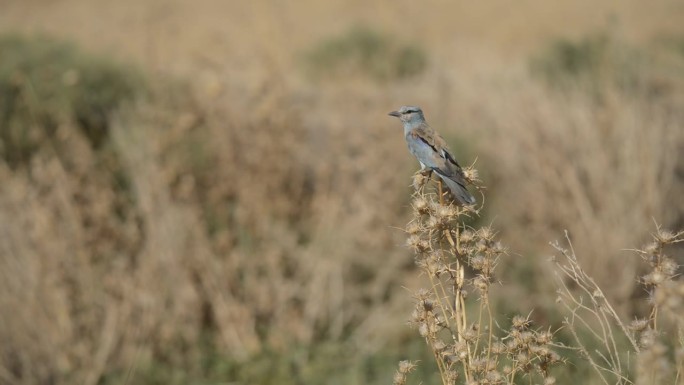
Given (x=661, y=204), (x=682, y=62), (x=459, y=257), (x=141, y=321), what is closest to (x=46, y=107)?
(x=141, y=321)

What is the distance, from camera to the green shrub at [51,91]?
257 inches

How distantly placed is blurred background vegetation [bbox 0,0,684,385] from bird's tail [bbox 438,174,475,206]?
99.7 inches

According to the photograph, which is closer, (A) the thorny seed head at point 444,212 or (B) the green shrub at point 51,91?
(A) the thorny seed head at point 444,212

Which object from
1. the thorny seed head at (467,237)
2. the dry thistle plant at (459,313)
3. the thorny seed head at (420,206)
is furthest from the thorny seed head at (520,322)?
the thorny seed head at (420,206)

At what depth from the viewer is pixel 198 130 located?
6.52 meters

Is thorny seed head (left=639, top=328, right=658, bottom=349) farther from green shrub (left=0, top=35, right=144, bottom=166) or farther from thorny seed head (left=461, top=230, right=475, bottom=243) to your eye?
green shrub (left=0, top=35, right=144, bottom=166)

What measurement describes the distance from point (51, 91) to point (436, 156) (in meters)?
5.41

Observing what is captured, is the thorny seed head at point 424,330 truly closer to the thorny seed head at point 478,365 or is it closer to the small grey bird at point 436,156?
the thorny seed head at point 478,365

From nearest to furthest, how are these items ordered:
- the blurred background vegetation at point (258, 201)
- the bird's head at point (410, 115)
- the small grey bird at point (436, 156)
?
1. the small grey bird at point (436, 156)
2. the bird's head at point (410, 115)
3. the blurred background vegetation at point (258, 201)

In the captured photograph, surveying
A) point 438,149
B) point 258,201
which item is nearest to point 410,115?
point 438,149

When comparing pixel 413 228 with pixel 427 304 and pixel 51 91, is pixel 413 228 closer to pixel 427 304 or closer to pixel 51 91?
pixel 427 304

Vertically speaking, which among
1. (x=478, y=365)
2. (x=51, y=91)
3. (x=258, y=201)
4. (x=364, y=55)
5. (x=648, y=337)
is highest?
(x=648, y=337)

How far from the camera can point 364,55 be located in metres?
12.5

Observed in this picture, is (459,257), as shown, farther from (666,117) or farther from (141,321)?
(666,117)
